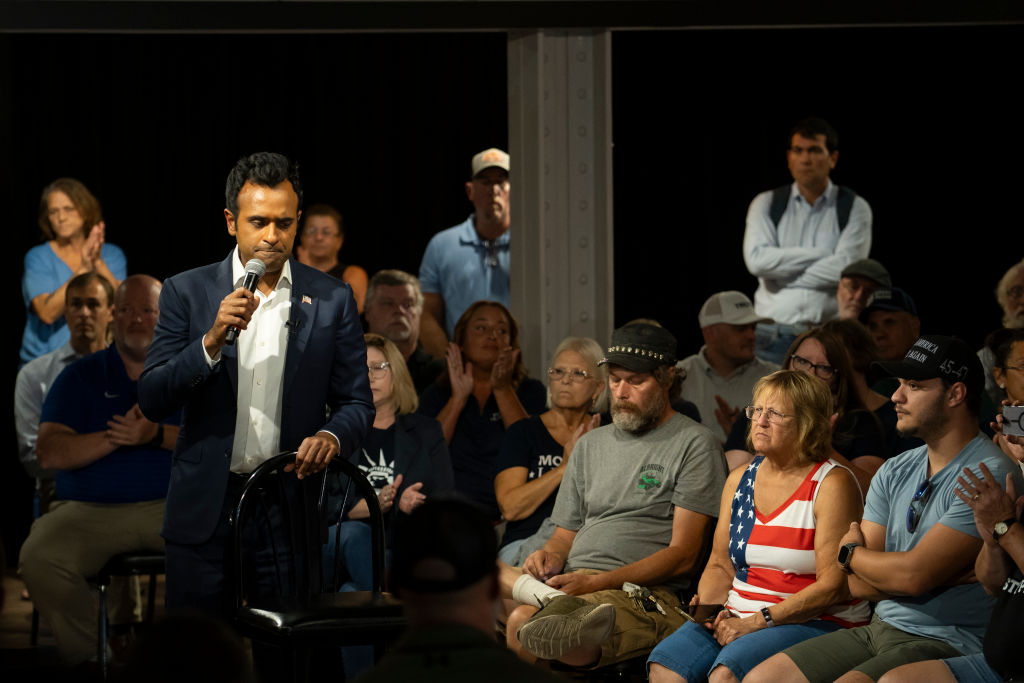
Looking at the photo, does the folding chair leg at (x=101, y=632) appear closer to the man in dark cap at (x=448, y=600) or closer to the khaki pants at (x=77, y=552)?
the khaki pants at (x=77, y=552)

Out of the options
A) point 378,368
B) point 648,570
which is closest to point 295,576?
point 648,570

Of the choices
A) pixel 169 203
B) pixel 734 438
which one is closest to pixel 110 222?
pixel 169 203

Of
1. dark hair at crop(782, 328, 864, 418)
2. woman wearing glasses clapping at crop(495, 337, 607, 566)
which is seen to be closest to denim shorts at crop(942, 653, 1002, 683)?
dark hair at crop(782, 328, 864, 418)

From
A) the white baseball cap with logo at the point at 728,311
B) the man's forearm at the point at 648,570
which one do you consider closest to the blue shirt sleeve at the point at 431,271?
the white baseball cap with logo at the point at 728,311

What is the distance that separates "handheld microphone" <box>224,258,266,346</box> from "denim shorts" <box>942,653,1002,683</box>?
1731 mm

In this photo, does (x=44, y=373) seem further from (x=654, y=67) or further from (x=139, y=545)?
(x=654, y=67)

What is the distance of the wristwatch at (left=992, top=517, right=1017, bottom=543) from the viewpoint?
8.75ft

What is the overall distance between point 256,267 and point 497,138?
3682 mm

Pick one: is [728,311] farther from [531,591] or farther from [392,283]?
[531,591]

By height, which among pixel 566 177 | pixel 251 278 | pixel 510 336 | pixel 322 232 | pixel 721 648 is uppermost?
pixel 566 177

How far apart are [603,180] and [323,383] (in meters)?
2.46

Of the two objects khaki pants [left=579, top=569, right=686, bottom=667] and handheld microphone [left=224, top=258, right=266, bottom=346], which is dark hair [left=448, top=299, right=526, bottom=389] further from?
handheld microphone [left=224, top=258, right=266, bottom=346]

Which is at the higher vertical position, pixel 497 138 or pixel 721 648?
pixel 497 138

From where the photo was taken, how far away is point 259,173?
2.90m
